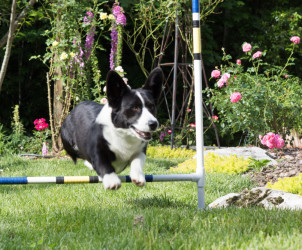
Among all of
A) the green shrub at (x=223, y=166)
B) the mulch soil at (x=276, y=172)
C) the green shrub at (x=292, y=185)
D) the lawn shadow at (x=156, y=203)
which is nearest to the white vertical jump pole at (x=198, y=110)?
the lawn shadow at (x=156, y=203)

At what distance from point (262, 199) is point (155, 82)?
1.31 metres

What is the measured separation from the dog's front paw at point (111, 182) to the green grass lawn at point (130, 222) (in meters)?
0.19

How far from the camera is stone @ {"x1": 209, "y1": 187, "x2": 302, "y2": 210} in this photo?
3334 mm

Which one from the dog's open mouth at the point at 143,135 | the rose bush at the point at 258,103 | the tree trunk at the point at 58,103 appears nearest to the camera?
the dog's open mouth at the point at 143,135

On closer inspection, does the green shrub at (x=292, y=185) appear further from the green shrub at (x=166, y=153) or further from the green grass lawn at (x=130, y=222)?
the green shrub at (x=166, y=153)

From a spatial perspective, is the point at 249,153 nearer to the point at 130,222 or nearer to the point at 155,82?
the point at 155,82

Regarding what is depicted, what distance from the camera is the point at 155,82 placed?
280cm

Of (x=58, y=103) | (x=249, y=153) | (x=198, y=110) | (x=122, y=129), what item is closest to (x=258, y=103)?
(x=249, y=153)

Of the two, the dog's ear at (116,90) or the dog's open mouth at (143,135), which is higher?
the dog's ear at (116,90)

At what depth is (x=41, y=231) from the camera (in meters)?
2.48

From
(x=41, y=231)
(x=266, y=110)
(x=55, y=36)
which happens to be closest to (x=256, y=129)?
(x=266, y=110)

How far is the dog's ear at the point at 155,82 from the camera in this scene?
2780 mm

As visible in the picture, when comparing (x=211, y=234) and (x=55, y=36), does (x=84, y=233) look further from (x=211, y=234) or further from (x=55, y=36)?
(x=55, y=36)

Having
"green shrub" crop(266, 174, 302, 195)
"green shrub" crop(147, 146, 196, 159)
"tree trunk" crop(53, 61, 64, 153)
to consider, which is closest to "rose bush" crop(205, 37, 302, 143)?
"green shrub" crop(147, 146, 196, 159)
